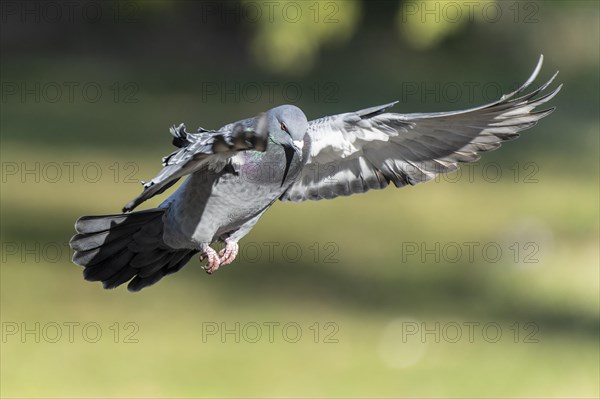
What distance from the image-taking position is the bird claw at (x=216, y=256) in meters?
4.95

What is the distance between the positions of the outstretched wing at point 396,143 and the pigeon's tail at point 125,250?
0.83 m

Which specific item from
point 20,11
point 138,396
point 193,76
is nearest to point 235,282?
point 138,396

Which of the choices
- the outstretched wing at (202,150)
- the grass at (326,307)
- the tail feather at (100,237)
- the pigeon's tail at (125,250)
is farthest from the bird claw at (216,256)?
the grass at (326,307)

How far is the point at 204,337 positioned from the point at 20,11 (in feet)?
48.6

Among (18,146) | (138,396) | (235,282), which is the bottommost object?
(138,396)

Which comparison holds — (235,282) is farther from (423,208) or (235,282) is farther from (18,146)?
(18,146)

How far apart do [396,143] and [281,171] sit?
109 centimetres

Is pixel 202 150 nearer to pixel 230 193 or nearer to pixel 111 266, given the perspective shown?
pixel 230 193

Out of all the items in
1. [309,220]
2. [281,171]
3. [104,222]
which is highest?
[281,171]

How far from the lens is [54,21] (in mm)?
22906

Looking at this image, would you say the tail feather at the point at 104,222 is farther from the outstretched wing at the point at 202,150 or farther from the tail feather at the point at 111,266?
the outstretched wing at the point at 202,150

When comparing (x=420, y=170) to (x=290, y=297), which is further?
(x=290, y=297)

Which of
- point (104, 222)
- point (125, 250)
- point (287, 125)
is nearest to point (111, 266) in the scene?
point (125, 250)

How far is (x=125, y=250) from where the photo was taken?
5.57 meters
